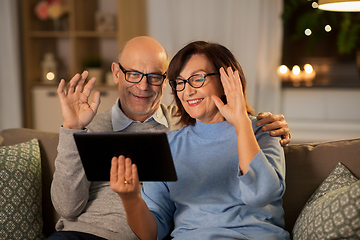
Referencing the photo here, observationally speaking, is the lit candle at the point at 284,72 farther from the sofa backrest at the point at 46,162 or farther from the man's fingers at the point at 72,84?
the man's fingers at the point at 72,84

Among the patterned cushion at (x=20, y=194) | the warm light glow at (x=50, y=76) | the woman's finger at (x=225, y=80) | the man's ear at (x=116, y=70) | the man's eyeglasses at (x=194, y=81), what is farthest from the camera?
the warm light glow at (x=50, y=76)

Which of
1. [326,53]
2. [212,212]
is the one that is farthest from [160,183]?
[326,53]

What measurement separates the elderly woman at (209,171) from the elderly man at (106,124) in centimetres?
17

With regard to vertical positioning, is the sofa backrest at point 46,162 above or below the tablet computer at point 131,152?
below

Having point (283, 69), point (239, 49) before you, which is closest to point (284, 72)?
point (283, 69)

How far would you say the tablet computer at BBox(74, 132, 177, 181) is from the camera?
1.06 metres

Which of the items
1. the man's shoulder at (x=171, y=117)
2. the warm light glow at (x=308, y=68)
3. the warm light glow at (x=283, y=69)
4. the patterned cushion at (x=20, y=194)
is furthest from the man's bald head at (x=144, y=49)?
the warm light glow at (x=308, y=68)

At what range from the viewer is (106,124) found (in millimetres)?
1687

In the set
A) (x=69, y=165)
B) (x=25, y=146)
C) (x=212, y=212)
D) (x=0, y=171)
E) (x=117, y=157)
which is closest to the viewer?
(x=117, y=157)

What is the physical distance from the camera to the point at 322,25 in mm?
3662

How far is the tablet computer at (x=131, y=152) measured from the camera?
3.48 ft

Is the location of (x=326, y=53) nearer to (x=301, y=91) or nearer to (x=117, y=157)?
(x=301, y=91)

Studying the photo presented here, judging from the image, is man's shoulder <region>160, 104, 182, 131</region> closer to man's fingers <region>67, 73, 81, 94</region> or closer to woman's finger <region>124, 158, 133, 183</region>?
man's fingers <region>67, 73, 81, 94</region>

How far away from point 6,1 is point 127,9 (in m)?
1.19
